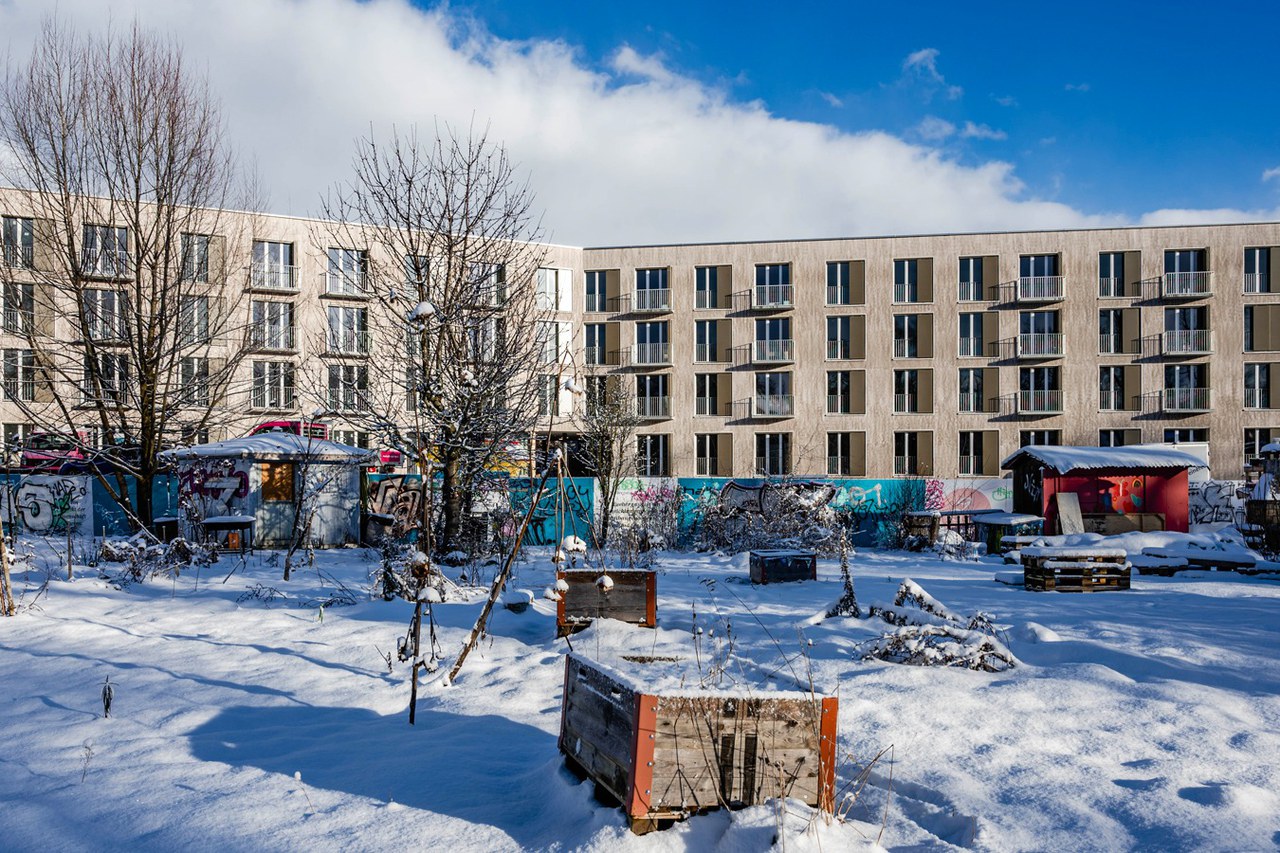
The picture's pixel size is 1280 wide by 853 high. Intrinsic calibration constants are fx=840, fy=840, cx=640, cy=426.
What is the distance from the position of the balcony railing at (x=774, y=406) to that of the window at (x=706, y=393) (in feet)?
6.44

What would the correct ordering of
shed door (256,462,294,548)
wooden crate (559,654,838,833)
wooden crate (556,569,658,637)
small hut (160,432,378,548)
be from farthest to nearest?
shed door (256,462,294,548) < small hut (160,432,378,548) < wooden crate (556,569,658,637) < wooden crate (559,654,838,833)

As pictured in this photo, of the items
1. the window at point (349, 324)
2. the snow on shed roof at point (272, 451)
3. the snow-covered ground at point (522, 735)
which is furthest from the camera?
the window at point (349, 324)

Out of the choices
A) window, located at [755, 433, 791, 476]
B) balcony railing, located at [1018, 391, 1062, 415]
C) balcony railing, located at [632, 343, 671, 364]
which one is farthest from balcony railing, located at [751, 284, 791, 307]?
balcony railing, located at [1018, 391, 1062, 415]

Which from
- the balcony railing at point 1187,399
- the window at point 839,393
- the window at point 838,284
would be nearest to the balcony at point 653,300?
the window at point 838,284

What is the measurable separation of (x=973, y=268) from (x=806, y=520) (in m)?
23.1

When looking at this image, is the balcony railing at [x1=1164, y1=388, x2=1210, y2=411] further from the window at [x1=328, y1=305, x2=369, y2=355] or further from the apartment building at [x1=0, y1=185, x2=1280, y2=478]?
the window at [x1=328, y1=305, x2=369, y2=355]

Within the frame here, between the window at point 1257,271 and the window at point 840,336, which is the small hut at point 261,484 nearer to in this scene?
the window at point 840,336

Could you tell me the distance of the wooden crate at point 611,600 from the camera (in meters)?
9.00

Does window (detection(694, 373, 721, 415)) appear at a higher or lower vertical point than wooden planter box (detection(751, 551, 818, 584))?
higher

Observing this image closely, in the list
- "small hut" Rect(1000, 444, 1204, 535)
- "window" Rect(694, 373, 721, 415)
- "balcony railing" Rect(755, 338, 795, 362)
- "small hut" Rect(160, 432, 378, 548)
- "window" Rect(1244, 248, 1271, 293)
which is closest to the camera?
"small hut" Rect(160, 432, 378, 548)

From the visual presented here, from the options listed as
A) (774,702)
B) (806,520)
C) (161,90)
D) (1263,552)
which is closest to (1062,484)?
(1263,552)

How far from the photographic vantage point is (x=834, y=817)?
168 inches

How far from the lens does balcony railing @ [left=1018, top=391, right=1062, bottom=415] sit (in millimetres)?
38312

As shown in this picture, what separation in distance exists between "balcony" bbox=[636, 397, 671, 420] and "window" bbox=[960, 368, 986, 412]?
1370 cm
